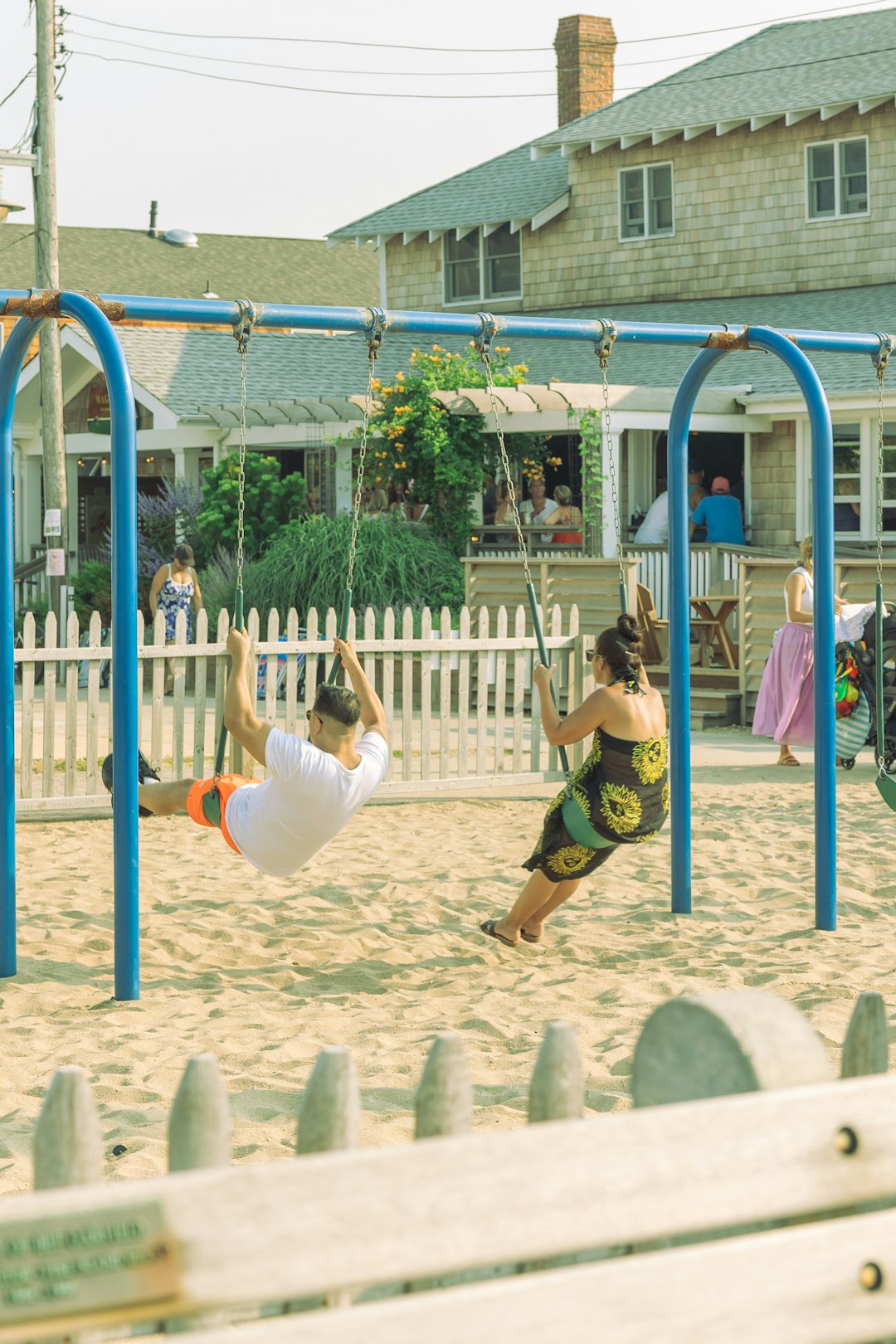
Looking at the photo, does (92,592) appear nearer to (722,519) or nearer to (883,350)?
(722,519)

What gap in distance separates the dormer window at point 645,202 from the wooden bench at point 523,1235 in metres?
24.5


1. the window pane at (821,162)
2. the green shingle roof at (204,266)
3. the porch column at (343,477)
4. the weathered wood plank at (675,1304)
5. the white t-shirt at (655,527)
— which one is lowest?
the weathered wood plank at (675,1304)

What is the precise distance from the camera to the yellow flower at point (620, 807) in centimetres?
679

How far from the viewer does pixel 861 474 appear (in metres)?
21.4

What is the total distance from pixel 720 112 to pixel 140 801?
19.8 metres

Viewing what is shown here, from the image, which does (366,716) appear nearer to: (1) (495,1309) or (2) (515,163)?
(1) (495,1309)

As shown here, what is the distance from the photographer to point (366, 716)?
23.5ft

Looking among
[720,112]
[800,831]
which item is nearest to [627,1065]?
[800,831]

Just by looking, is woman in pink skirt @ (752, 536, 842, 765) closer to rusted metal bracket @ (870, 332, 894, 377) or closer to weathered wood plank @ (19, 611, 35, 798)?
rusted metal bracket @ (870, 332, 894, 377)

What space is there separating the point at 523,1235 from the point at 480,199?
27257 mm

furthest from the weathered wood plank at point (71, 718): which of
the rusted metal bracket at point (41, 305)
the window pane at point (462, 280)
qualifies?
the window pane at point (462, 280)

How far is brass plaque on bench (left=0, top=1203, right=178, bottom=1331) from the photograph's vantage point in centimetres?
179

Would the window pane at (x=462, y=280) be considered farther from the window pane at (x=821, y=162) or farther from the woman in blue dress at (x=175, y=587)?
the woman in blue dress at (x=175, y=587)

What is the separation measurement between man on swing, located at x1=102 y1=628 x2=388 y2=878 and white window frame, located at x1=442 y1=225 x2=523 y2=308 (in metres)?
21.5
